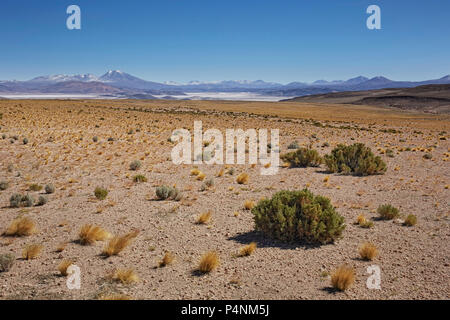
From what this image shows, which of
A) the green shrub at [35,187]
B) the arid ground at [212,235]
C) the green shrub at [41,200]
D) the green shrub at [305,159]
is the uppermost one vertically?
the green shrub at [305,159]

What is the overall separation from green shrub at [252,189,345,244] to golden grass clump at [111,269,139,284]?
2950 millimetres

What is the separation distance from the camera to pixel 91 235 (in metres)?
6.57

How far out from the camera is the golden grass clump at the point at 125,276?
16.7ft

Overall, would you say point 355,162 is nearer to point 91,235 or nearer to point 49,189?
point 91,235

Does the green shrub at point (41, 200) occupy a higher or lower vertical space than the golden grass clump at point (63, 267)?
higher

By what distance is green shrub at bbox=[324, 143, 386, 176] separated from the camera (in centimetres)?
1359

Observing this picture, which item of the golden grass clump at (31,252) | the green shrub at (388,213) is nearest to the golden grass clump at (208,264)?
the golden grass clump at (31,252)

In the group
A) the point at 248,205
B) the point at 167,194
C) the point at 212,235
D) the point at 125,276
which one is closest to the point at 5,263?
the point at 125,276

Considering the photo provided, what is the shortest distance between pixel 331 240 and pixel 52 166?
11.8 m

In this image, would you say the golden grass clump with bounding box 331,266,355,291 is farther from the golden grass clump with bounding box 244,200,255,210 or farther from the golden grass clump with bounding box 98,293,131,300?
the golden grass clump with bounding box 244,200,255,210

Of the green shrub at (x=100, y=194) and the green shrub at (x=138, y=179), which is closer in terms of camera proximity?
the green shrub at (x=100, y=194)

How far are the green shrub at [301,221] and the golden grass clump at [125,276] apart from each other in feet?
9.68
